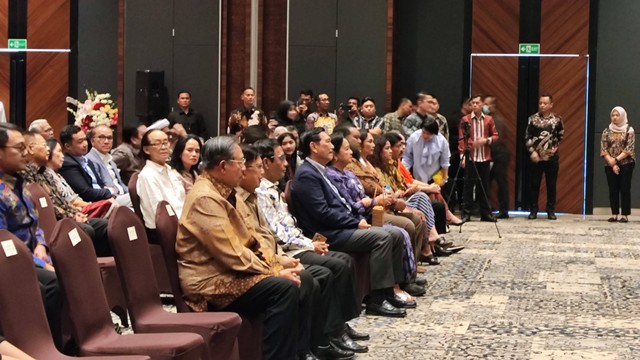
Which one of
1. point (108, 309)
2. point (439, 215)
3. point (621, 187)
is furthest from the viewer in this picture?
point (621, 187)

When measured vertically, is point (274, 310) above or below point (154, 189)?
below

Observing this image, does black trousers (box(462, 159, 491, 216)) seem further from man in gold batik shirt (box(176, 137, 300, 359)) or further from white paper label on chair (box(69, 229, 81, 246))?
white paper label on chair (box(69, 229, 81, 246))

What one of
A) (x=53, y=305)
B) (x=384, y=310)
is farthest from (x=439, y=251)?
(x=53, y=305)

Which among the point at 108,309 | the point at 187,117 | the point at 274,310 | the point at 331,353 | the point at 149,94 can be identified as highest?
the point at 149,94

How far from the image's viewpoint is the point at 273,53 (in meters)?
13.5

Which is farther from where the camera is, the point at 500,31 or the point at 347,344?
the point at 500,31

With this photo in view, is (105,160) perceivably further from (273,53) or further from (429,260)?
(273,53)

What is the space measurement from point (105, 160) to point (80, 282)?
3.82 meters

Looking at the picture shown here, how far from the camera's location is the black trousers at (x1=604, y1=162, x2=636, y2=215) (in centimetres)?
1303

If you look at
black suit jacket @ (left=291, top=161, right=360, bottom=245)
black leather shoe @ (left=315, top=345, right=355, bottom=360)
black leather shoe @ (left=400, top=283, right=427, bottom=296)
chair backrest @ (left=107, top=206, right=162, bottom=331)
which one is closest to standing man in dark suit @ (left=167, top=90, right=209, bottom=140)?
black leather shoe @ (left=400, top=283, right=427, bottom=296)

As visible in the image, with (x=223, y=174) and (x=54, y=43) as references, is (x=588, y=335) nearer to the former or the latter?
(x=223, y=174)

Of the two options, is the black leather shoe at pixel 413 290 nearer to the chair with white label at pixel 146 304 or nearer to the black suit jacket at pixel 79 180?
the black suit jacket at pixel 79 180

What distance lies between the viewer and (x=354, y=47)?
1339cm

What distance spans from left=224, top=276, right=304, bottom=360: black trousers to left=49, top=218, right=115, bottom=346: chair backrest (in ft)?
2.64
